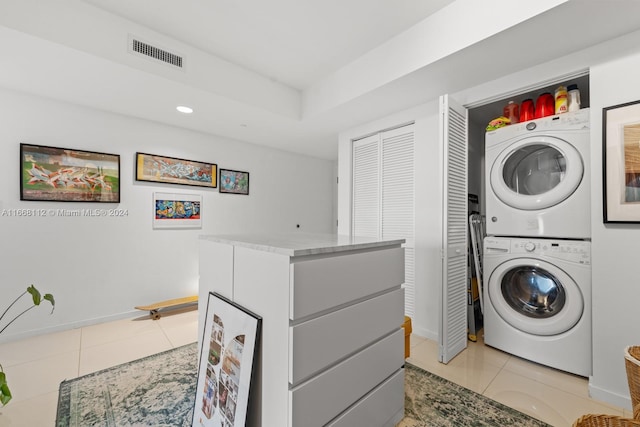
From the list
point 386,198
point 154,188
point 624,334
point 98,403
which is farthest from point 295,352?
point 154,188

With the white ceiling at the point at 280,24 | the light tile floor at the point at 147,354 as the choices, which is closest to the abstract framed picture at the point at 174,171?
the white ceiling at the point at 280,24

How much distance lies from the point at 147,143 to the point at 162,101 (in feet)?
2.60

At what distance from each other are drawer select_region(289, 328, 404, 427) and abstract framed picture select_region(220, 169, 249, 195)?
321 cm

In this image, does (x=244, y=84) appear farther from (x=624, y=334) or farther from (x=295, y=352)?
(x=624, y=334)

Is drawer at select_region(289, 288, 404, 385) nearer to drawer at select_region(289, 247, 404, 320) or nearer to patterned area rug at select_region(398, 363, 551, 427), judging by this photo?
drawer at select_region(289, 247, 404, 320)

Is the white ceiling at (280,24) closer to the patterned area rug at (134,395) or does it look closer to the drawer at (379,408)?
the drawer at (379,408)

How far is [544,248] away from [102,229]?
13.8ft

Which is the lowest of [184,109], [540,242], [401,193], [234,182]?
[540,242]

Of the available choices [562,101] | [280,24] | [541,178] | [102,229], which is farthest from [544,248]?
[102,229]

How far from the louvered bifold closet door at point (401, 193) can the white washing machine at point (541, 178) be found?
719 millimetres

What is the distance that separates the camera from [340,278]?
1256mm

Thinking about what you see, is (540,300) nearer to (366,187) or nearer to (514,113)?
(514,113)

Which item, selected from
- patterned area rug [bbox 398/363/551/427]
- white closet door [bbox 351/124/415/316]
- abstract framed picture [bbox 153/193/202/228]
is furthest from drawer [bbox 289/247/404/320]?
abstract framed picture [bbox 153/193/202/228]

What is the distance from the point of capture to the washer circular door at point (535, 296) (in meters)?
2.06
